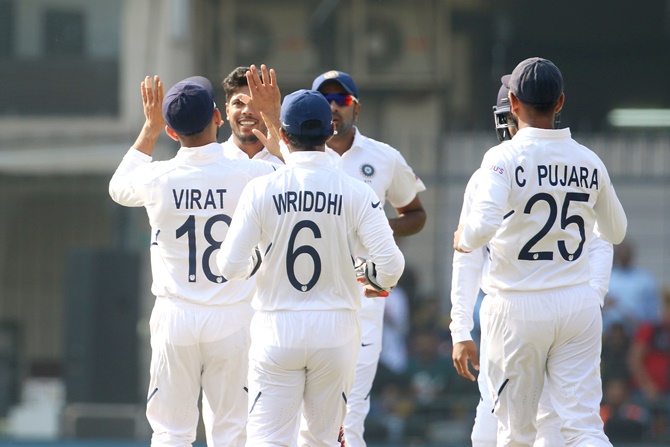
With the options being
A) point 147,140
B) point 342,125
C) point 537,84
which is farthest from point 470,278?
point 147,140

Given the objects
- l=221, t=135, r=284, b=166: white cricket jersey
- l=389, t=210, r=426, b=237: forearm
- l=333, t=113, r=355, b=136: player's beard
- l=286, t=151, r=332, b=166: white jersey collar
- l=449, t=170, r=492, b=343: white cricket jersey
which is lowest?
l=449, t=170, r=492, b=343: white cricket jersey

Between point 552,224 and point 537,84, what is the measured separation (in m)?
0.64

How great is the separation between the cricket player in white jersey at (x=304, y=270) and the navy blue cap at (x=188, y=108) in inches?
19.2

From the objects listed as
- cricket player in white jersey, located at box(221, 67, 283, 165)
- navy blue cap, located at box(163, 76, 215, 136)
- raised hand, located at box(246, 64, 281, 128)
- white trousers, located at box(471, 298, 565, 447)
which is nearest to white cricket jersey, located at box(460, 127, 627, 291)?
white trousers, located at box(471, 298, 565, 447)

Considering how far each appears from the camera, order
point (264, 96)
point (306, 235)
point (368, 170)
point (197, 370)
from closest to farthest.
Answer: point (306, 235)
point (197, 370)
point (264, 96)
point (368, 170)

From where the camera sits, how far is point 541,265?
215 inches

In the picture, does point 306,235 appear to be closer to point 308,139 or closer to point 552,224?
point 308,139

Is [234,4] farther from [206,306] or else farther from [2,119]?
[206,306]

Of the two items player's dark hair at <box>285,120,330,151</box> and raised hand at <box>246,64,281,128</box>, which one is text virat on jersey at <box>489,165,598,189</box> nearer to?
player's dark hair at <box>285,120,330,151</box>

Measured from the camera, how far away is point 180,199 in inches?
223

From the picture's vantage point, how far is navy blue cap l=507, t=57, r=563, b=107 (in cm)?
541

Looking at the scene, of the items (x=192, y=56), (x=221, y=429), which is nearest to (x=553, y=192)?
(x=221, y=429)

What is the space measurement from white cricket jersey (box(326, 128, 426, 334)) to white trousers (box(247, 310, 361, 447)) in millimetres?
1634

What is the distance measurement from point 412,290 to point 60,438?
402cm
